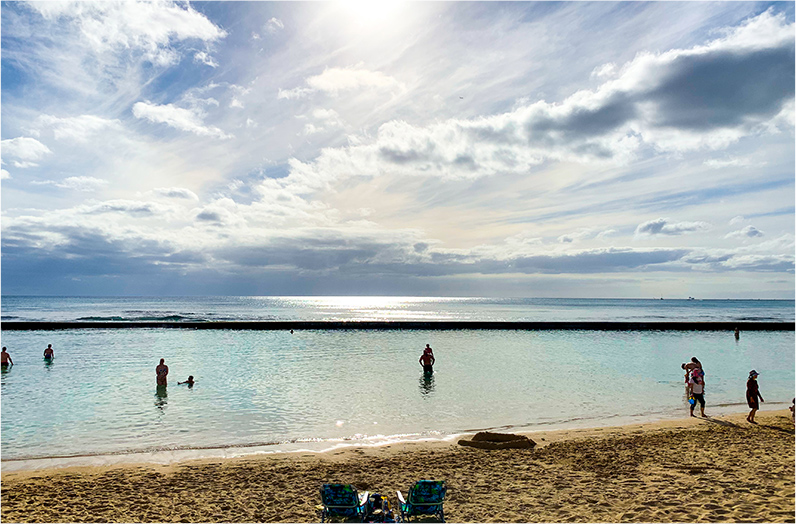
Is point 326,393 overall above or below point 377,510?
below

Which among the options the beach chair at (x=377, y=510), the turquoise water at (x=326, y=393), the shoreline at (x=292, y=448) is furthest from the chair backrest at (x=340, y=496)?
the turquoise water at (x=326, y=393)

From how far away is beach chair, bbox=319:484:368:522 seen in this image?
7914mm

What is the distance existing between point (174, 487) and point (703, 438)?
13.2 meters

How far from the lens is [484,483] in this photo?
10117 mm

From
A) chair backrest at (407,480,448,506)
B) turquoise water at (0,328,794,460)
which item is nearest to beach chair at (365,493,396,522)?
chair backrest at (407,480,448,506)

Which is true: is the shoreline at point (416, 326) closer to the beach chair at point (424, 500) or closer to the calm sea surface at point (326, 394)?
the calm sea surface at point (326, 394)

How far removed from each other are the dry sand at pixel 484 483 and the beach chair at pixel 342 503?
1.97ft

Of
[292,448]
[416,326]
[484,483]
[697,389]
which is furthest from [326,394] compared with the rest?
[416,326]

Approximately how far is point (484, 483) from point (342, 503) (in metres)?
3.50

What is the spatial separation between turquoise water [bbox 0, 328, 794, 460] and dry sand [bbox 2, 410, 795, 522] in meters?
2.52

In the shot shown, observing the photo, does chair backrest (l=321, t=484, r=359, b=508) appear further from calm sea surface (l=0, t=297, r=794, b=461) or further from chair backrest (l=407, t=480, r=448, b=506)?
calm sea surface (l=0, t=297, r=794, b=461)

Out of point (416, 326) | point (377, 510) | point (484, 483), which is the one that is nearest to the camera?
point (377, 510)

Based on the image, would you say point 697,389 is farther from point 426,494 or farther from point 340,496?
point 340,496

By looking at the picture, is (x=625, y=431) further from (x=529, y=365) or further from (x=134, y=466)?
(x=529, y=365)
